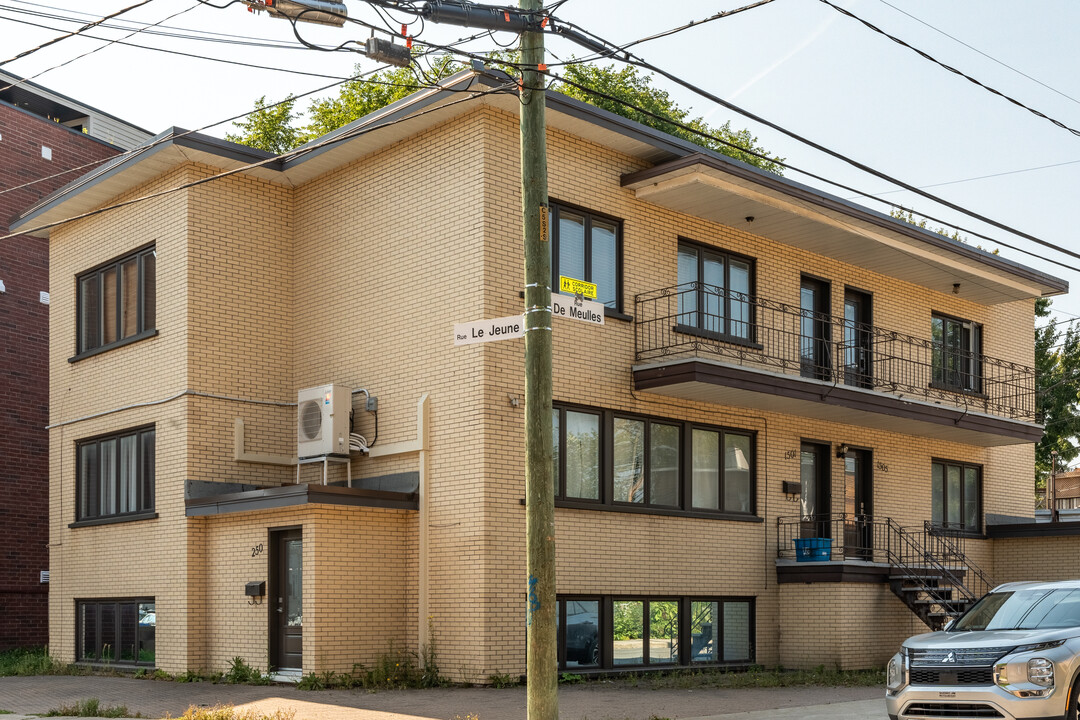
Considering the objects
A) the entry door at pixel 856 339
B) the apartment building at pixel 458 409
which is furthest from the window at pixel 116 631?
the entry door at pixel 856 339

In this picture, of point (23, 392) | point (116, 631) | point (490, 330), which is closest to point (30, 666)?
point (116, 631)

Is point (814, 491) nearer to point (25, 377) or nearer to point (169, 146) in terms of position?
point (169, 146)

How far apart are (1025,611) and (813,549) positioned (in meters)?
7.91

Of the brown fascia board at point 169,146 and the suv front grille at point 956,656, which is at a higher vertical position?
the brown fascia board at point 169,146

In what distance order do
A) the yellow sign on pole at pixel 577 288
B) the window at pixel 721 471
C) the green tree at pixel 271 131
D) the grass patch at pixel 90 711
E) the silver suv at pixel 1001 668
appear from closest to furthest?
the silver suv at pixel 1001 668
the yellow sign on pole at pixel 577 288
the grass patch at pixel 90 711
the window at pixel 721 471
the green tree at pixel 271 131

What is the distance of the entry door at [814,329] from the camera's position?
2133cm

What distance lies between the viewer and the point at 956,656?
11039 millimetres

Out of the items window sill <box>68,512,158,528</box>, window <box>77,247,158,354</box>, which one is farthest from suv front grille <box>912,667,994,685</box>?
window <box>77,247,158,354</box>

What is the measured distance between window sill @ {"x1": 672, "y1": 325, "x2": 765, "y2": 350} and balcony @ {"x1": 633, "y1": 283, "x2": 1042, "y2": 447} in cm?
2

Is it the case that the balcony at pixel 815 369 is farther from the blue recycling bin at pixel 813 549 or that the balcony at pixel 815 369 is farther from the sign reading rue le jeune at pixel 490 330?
the sign reading rue le jeune at pixel 490 330

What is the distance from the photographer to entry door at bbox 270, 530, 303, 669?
54.8 ft

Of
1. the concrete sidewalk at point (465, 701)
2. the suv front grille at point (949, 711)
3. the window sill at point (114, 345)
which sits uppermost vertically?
the window sill at point (114, 345)

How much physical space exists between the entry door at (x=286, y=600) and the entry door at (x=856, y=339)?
10.7 metres

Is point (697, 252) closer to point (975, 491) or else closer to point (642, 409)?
point (642, 409)
